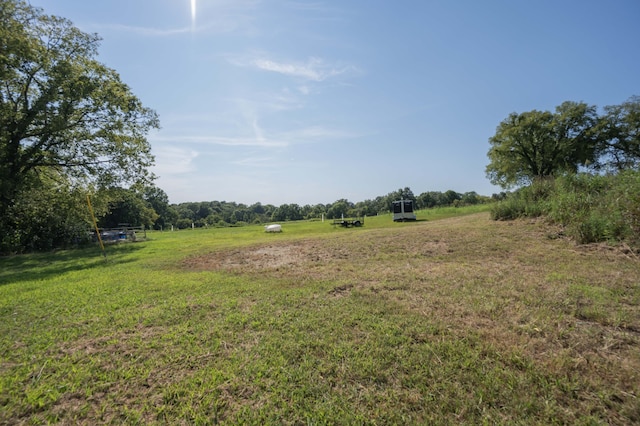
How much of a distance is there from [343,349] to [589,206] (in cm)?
970

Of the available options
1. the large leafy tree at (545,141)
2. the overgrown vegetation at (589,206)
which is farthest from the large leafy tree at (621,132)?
the overgrown vegetation at (589,206)

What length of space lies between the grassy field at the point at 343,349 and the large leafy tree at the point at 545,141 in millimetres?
33186

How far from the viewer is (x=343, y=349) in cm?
290

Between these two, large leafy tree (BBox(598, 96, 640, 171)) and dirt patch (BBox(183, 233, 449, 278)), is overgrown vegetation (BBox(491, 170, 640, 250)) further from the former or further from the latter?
large leafy tree (BBox(598, 96, 640, 171))

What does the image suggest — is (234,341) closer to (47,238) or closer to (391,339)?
(391,339)

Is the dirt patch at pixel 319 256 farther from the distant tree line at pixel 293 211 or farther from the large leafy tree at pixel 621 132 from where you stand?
the distant tree line at pixel 293 211

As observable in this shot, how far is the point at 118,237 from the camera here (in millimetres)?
21016

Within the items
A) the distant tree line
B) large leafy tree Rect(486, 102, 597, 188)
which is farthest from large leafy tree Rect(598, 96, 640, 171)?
the distant tree line

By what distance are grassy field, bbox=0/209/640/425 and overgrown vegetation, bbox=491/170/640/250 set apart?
1023mm

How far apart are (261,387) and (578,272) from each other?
626cm

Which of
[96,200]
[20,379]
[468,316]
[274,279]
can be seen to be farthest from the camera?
[96,200]

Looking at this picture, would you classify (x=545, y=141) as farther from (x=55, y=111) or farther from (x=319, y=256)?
(x=55, y=111)

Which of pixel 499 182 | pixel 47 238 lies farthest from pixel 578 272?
pixel 499 182

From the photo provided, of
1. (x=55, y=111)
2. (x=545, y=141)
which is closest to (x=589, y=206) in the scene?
(x=55, y=111)
